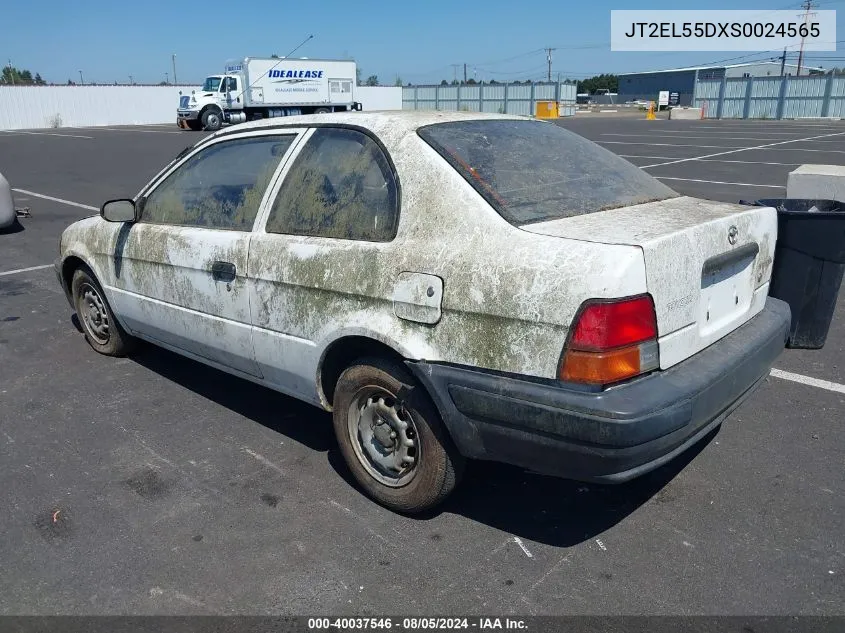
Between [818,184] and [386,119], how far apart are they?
6320 mm

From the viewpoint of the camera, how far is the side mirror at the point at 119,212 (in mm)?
4156

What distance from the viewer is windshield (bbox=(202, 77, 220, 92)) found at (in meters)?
35.7

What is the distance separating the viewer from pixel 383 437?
3.13m

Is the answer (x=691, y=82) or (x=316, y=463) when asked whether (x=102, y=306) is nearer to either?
(x=316, y=463)

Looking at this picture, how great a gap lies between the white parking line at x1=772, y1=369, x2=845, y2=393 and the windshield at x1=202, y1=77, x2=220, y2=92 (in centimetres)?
3582

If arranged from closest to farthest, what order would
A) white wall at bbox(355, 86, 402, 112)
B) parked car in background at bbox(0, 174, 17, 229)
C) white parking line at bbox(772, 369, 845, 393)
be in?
1. white parking line at bbox(772, 369, 845, 393)
2. parked car in background at bbox(0, 174, 17, 229)
3. white wall at bbox(355, 86, 402, 112)

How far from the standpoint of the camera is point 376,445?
3.20 m

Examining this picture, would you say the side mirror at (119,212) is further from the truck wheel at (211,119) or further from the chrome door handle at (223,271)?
the truck wheel at (211,119)

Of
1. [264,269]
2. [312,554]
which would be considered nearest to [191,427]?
[264,269]

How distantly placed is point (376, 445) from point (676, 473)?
149 cm

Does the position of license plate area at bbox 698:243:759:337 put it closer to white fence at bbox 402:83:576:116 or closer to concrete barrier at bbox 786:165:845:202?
concrete barrier at bbox 786:165:845:202

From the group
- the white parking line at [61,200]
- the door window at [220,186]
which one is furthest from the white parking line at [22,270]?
the door window at [220,186]

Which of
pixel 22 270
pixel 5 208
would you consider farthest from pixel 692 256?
pixel 5 208

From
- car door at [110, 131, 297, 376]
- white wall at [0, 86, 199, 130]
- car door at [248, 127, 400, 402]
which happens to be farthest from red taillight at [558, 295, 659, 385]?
white wall at [0, 86, 199, 130]
